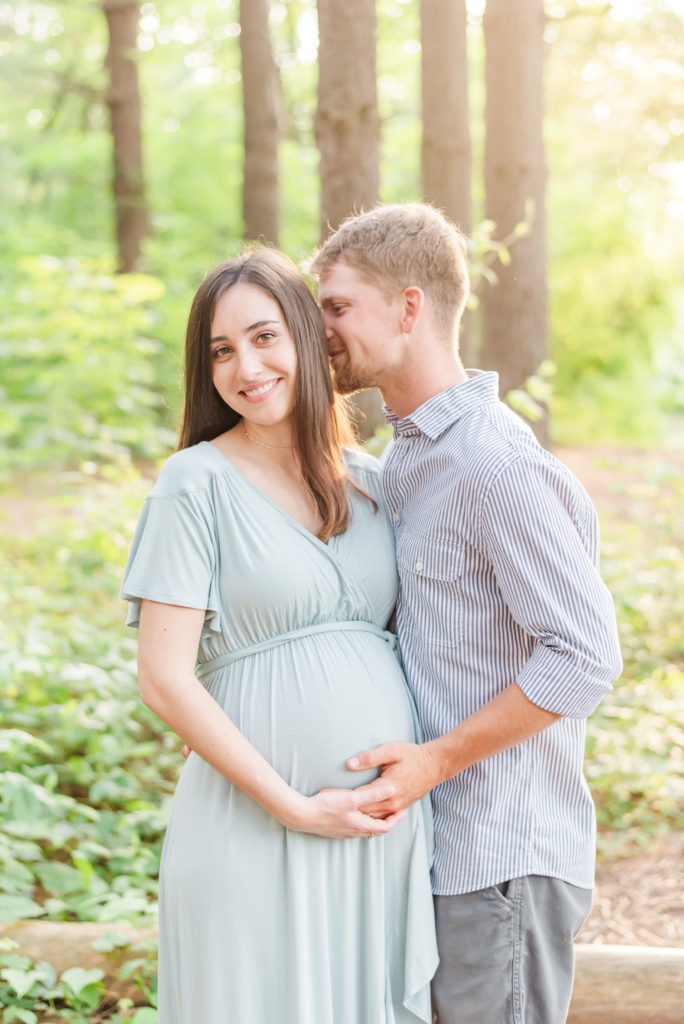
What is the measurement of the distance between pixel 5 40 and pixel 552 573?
632 inches

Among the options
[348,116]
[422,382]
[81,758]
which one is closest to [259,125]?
[348,116]

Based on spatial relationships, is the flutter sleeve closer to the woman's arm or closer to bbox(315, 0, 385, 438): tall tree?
the woman's arm

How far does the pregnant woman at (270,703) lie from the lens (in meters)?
2.06

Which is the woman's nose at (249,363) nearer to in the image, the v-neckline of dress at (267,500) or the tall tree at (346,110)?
the v-neckline of dress at (267,500)

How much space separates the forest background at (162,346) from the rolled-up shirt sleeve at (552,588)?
0.88m

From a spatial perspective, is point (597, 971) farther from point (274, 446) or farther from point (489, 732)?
point (274, 446)

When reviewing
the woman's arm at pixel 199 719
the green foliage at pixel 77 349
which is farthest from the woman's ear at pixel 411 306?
the green foliage at pixel 77 349

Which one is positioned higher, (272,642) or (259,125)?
(259,125)

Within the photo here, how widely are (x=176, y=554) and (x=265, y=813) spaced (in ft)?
1.74

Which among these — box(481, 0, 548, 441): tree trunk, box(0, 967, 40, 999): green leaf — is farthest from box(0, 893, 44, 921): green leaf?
box(481, 0, 548, 441): tree trunk

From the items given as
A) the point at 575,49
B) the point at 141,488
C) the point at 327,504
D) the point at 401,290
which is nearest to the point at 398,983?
the point at 327,504

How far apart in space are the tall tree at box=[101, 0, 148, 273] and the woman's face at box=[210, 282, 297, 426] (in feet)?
40.8

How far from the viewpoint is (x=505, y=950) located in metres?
2.18

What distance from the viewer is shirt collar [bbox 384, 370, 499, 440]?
90.7 inches
